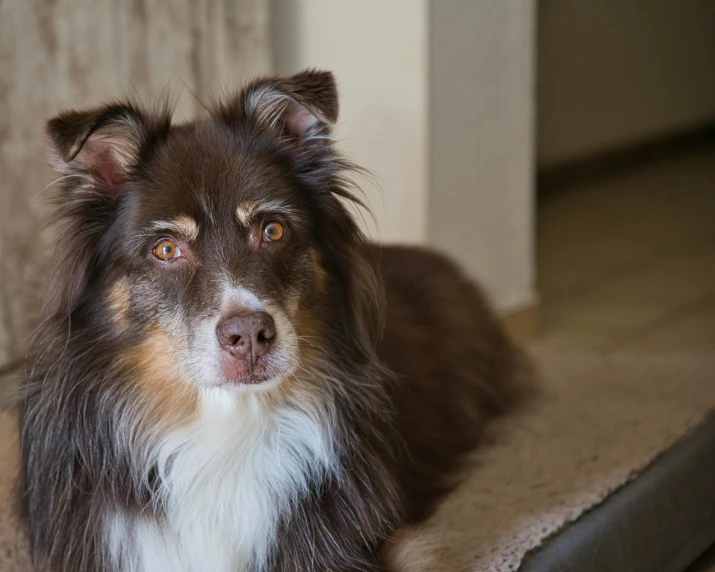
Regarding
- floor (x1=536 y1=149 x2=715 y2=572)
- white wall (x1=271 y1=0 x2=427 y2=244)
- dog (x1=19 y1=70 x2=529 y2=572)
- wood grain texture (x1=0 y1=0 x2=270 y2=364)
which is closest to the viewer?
dog (x1=19 y1=70 x2=529 y2=572)

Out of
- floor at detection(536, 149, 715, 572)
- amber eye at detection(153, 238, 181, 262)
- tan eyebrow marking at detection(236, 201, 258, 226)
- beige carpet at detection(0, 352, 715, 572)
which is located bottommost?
floor at detection(536, 149, 715, 572)

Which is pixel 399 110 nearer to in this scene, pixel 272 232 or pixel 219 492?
pixel 272 232

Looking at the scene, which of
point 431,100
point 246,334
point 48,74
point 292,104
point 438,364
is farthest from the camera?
point 431,100

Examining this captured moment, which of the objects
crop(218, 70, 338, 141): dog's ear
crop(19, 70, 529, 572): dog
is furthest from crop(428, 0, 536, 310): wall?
crop(19, 70, 529, 572): dog

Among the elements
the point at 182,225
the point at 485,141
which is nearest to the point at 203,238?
the point at 182,225

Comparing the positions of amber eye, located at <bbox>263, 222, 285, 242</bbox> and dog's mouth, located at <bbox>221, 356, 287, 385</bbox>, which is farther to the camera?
amber eye, located at <bbox>263, 222, 285, 242</bbox>

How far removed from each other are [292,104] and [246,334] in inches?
23.2

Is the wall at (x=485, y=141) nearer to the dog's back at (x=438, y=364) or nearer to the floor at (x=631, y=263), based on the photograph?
the floor at (x=631, y=263)

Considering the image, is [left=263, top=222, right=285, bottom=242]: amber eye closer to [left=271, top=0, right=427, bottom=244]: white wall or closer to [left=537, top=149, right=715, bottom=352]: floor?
[left=271, top=0, right=427, bottom=244]: white wall

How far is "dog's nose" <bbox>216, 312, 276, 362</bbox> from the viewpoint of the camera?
1966mm

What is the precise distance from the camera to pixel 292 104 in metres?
2.27

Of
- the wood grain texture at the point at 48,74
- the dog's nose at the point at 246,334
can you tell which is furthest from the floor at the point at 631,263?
the dog's nose at the point at 246,334

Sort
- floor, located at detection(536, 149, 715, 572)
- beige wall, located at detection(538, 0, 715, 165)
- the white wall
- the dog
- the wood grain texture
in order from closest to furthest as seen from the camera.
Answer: the dog
the wood grain texture
the white wall
floor, located at detection(536, 149, 715, 572)
beige wall, located at detection(538, 0, 715, 165)

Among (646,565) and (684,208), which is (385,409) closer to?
(646,565)
